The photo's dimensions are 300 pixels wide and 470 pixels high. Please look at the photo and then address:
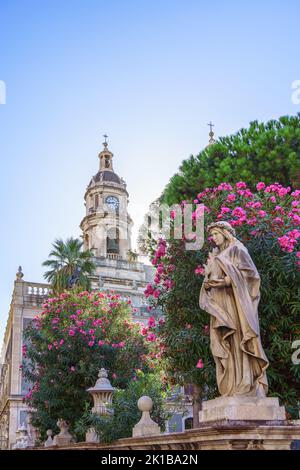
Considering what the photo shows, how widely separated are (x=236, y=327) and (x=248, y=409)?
0.84 meters

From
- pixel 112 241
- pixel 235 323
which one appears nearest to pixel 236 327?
pixel 235 323

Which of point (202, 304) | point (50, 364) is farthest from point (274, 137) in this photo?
point (202, 304)

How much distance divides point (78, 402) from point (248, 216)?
929 centimetres

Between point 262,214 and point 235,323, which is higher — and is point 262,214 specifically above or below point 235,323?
above

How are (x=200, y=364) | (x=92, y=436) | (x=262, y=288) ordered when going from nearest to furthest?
(x=262, y=288)
(x=200, y=364)
(x=92, y=436)

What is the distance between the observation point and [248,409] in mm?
5848

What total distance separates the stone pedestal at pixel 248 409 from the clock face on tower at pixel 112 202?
4244 centimetres

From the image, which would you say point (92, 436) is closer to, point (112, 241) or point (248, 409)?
point (248, 409)

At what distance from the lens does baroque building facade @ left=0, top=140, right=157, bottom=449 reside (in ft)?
108

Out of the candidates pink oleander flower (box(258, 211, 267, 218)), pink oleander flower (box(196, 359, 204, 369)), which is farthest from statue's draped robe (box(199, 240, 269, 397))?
pink oleander flower (box(258, 211, 267, 218))

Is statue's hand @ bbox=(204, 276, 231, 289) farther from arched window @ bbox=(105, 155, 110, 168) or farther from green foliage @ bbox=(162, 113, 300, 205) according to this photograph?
arched window @ bbox=(105, 155, 110, 168)

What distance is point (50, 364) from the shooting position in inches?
718

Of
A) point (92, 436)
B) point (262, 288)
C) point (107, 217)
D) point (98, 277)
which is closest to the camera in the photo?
point (262, 288)
